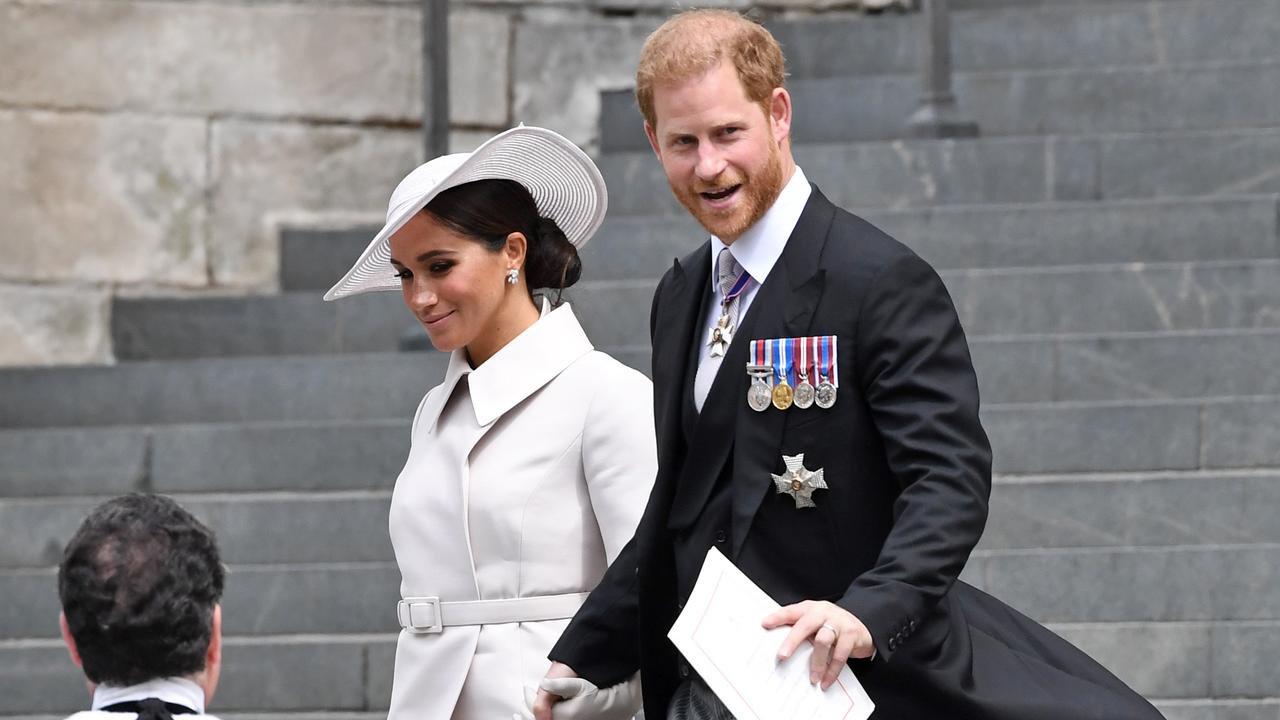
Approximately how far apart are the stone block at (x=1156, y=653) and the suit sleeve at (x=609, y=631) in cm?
277

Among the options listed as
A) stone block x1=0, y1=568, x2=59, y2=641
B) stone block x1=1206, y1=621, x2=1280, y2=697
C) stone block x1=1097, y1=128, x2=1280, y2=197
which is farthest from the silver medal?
stone block x1=1097, y1=128, x2=1280, y2=197

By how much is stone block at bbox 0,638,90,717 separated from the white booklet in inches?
155

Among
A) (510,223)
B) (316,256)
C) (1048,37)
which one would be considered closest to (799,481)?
(510,223)

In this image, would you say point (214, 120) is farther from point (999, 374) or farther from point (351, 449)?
point (999, 374)

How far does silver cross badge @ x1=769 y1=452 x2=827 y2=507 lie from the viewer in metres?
2.78

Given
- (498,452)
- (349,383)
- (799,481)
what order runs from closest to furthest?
(799,481) → (498,452) → (349,383)

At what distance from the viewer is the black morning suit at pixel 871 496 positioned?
8.71 feet

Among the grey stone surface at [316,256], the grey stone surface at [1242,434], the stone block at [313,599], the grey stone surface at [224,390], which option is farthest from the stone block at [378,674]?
the grey stone surface at [316,256]

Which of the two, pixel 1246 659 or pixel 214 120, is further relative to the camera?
pixel 214 120

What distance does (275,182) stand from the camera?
901 cm

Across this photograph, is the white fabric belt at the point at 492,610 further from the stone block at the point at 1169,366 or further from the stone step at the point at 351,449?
the stone block at the point at 1169,366

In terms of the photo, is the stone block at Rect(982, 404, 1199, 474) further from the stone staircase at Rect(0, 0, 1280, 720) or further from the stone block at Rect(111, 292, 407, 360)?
the stone block at Rect(111, 292, 407, 360)

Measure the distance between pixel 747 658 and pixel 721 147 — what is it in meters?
0.74

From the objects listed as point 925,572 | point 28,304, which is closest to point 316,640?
point 28,304
